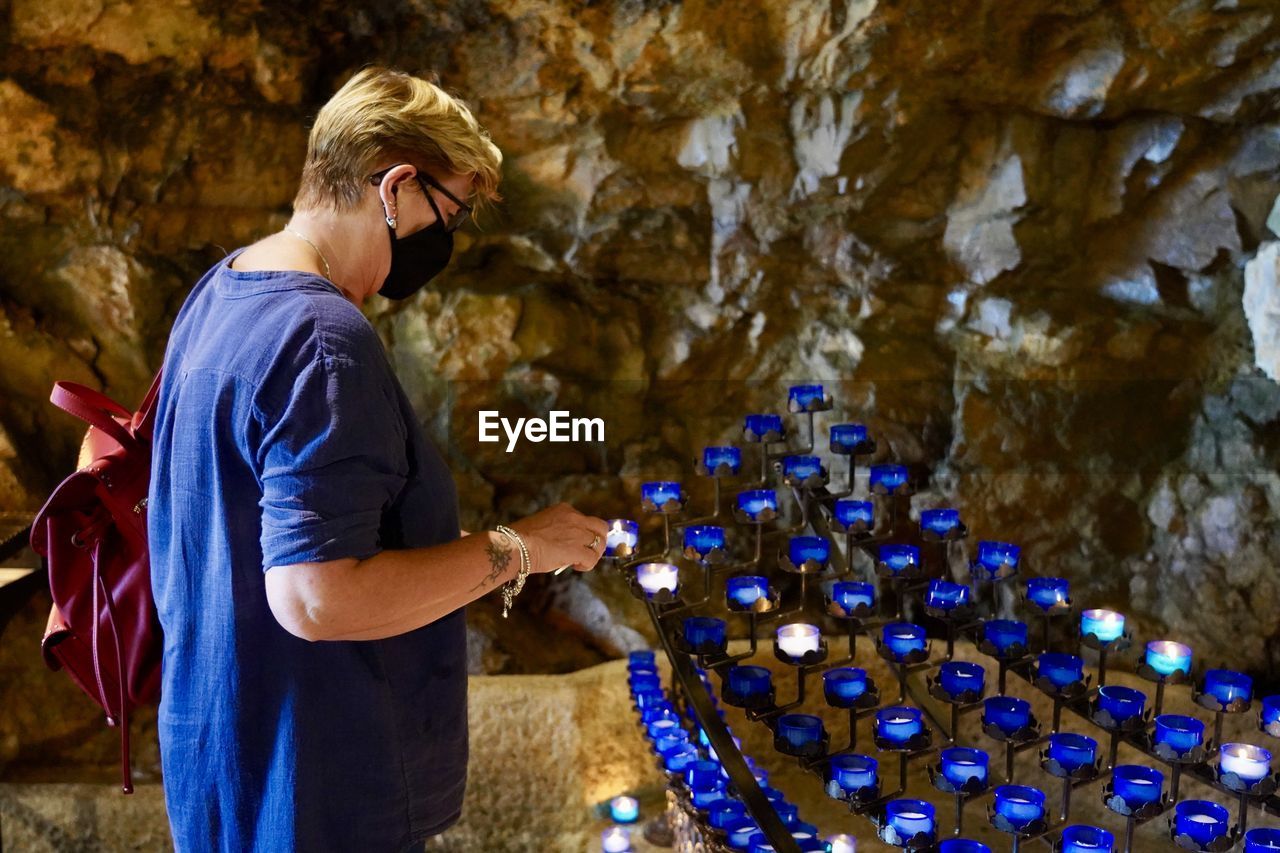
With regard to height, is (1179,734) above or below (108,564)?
below

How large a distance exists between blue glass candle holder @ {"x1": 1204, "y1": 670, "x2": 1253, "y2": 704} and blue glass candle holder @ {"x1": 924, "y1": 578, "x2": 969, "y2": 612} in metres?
0.41

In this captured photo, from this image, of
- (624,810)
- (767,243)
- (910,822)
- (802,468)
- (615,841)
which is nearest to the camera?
(910,822)

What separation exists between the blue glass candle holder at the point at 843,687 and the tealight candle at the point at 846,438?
0.62 meters

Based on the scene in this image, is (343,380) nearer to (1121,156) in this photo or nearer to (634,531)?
(634,531)

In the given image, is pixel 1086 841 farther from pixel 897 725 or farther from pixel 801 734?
pixel 801 734


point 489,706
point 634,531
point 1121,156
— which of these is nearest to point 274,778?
point 634,531

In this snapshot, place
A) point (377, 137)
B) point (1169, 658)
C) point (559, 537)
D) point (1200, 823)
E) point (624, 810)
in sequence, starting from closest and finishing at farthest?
point (377, 137)
point (559, 537)
point (1200, 823)
point (1169, 658)
point (624, 810)

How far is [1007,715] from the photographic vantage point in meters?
1.71

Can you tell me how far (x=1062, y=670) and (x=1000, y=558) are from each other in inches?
13.3

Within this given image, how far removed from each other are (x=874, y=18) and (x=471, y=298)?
1106mm

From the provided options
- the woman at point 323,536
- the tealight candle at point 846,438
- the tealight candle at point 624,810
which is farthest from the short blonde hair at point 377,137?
the tealight candle at point 624,810

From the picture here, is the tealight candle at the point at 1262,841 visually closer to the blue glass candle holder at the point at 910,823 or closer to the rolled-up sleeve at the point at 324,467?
the blue glass candle holder at the point at 910,823

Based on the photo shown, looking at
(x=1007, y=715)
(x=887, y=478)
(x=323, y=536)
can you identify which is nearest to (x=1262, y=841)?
(x=1007, y=715)

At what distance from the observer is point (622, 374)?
2924mm
